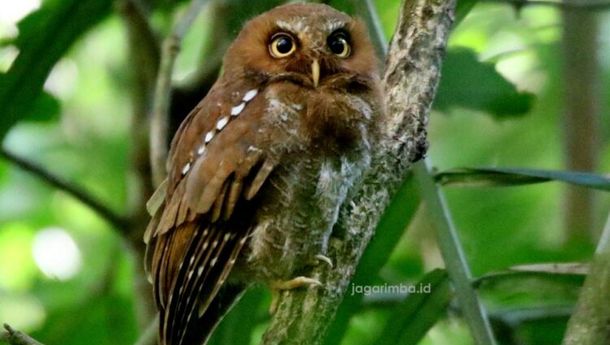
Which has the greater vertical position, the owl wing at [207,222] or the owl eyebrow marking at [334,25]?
the owl eyebrow marking at [334,25]

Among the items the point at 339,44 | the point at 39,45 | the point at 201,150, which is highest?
the point at 39,45

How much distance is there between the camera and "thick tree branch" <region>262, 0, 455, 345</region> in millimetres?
2928

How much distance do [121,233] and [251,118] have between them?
3.93 feet

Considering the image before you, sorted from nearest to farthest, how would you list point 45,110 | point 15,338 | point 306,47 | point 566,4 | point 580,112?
1. point 15,338
2. point 306,47
3. point 566,4
4. point 580,112
5. point 45,110

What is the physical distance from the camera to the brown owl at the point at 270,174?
A: 10.3 feet

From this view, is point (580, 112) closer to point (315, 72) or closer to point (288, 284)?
point (315, 72)

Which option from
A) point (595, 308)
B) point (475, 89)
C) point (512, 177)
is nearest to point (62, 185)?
point (475, 89)

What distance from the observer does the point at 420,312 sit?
323 centimetres

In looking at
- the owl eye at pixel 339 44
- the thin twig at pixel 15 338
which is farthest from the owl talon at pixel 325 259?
the thin twig at pixel 15 338

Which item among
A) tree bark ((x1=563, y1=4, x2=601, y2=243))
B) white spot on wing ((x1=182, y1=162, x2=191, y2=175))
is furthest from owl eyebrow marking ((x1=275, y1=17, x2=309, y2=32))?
tree bark ((x1=563, y1=4, x2=601, y2=243))

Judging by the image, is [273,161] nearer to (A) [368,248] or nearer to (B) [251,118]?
(B) [251,118]

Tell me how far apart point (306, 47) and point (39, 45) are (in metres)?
1.00

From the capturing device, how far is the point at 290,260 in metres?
3.24

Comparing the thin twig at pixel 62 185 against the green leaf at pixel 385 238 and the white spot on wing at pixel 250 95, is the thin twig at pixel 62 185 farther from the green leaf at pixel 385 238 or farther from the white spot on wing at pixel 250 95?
the green leaf at pixel 385 238
